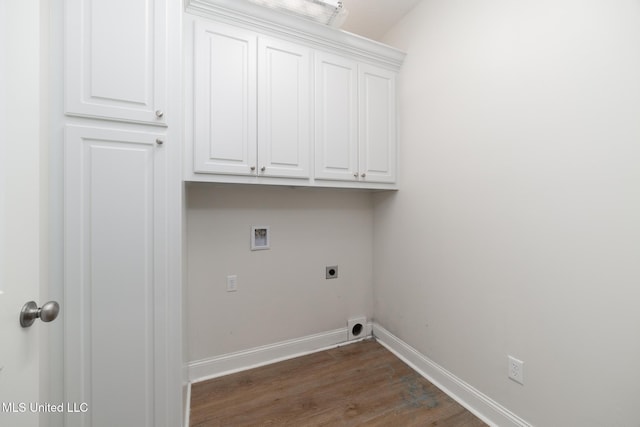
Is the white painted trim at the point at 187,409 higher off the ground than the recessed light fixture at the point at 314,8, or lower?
lower

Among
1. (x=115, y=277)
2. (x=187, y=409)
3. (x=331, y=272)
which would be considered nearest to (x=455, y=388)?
(x=331, y=272)

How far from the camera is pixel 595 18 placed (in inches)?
43.3

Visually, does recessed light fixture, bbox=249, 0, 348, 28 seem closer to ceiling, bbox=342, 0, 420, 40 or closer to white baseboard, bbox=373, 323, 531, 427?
ceiling, bbox=342, 0, 420, 40

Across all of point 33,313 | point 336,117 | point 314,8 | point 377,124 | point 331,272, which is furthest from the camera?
point 331,272

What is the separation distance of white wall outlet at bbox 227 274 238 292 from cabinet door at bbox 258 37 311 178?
2.84 ft

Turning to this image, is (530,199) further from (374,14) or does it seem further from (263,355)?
(263,355)

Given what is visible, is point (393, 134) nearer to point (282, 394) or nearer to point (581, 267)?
point (581, 267)

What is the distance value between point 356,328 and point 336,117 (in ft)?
6.16

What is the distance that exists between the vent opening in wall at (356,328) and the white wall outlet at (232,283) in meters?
1.09

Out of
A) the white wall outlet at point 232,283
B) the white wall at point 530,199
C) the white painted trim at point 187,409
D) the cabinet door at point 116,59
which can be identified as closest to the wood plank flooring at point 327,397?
the white painted trim at point 187,409

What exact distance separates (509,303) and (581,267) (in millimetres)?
398

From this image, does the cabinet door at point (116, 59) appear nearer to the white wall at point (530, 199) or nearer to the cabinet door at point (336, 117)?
the cabinet door at point (336, 117)

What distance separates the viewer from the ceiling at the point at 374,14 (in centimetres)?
195

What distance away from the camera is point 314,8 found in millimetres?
1670
